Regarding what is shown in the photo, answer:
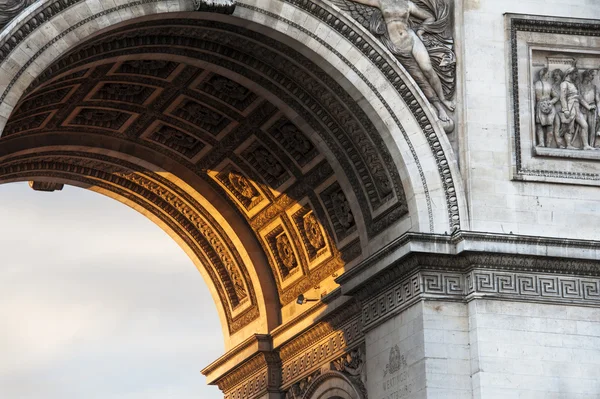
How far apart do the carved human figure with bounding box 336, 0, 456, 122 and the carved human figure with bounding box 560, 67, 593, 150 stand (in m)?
2.04

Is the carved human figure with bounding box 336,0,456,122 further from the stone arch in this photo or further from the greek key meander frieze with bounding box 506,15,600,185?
the stone arch

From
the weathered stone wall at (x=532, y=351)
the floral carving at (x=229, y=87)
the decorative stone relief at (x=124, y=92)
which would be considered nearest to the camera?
the weathered stone wall at (x=532, y=351)

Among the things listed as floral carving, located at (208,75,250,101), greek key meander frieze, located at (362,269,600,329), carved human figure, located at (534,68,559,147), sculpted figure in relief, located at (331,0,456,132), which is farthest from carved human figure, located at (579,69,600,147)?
floral carving, located at (208,75,250,101)

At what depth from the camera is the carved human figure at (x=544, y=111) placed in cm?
2922

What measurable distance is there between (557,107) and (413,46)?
9.37 feet

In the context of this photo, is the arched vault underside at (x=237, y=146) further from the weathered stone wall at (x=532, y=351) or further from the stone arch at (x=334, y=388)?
the stone arch at (x=334, y=388)

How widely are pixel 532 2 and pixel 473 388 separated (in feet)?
24.0

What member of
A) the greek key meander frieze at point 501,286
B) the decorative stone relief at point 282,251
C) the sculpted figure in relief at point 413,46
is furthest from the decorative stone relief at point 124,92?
the greek key meander frieze at point 501,286

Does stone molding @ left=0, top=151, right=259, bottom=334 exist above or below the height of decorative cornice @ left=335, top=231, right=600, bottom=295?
above

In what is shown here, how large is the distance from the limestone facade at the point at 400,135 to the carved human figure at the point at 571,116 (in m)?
0.03

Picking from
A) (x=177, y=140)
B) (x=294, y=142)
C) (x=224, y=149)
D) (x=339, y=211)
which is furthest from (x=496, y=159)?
(x=177, y=140)

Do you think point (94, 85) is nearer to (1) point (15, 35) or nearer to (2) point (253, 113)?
(2) point (253, 113)

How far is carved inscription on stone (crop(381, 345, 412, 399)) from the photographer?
28.2 m

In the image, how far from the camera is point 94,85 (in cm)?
3127
